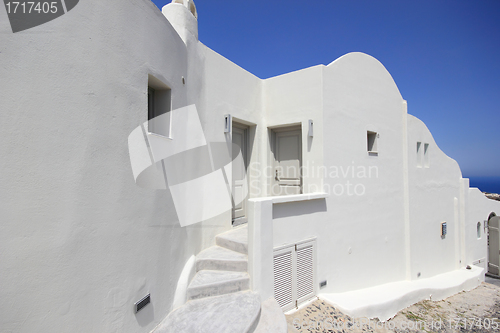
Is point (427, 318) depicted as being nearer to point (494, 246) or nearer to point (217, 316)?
point (217, 316)

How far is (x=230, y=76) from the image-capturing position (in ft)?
19.1

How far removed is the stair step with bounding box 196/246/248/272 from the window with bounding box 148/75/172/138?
235cm

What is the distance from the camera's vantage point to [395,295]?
644 cm

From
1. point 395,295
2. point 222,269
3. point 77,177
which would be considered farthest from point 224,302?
point 395,295

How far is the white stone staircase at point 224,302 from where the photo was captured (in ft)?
10.8

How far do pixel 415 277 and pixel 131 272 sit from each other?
A: 9222 mm

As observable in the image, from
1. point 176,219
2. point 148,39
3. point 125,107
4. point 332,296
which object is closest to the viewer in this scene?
point 125,107

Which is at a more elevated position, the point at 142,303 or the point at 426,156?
the point at 426,156

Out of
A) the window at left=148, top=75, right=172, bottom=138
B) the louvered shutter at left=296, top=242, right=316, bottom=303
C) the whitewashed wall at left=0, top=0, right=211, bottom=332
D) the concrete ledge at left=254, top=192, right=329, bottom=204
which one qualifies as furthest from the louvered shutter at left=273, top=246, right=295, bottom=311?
the window at left=148, top=75, right=172, bottom=138

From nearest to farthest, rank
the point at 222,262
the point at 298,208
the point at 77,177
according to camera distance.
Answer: the point at 77,177
the point at 222,262
the point at 298,208

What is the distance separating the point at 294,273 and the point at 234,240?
1.36 meters

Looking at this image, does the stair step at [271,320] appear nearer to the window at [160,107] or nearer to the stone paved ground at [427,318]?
the stone paved ground at [427,318]

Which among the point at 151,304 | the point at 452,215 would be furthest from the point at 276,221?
the point at 452,215

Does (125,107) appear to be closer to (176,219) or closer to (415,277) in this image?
(176,219)
